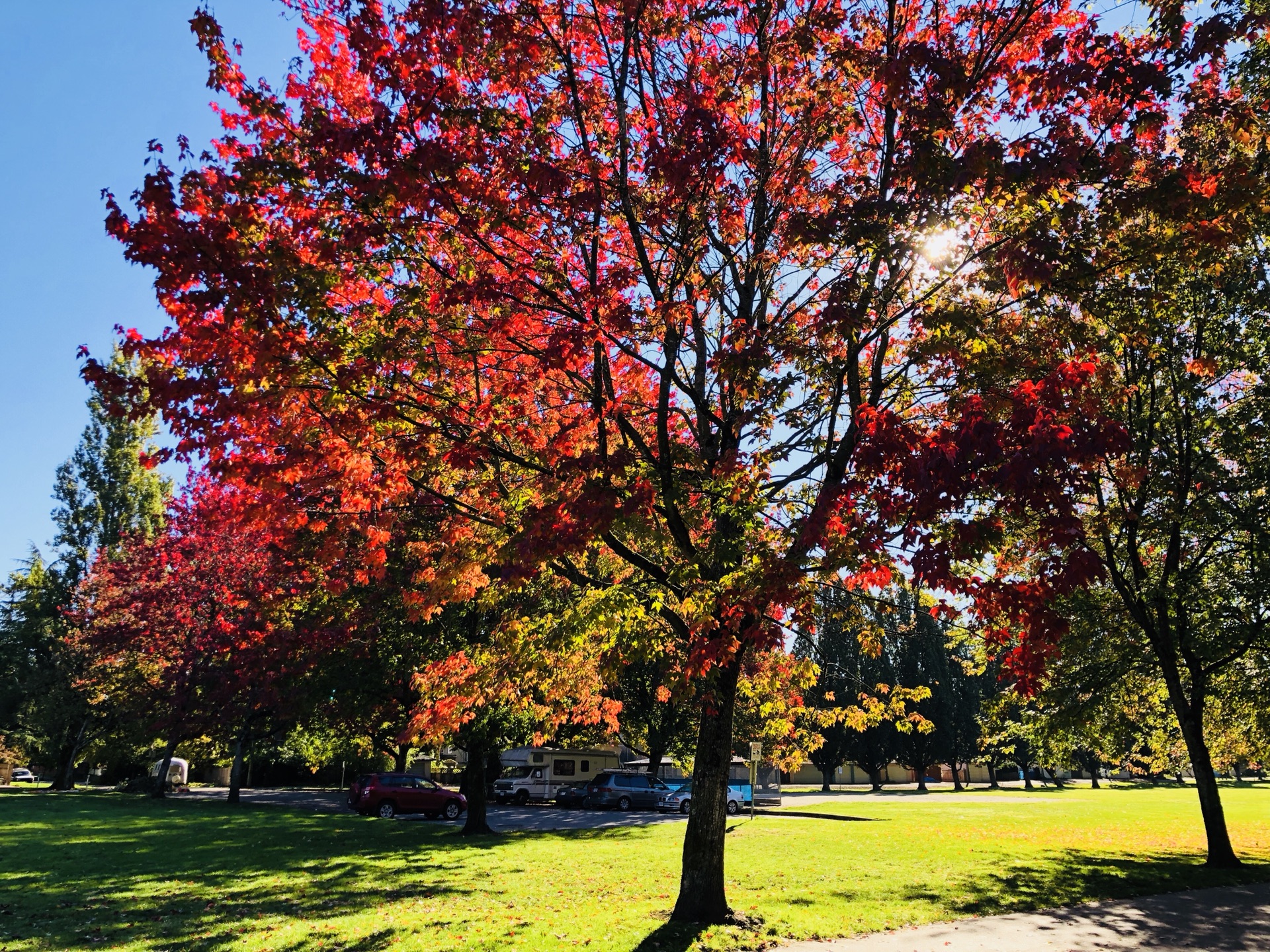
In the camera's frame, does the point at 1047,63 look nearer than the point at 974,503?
No

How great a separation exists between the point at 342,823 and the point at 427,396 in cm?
1826

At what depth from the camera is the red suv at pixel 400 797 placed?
25.8 metres

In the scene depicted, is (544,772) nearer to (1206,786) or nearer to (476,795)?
(476,795)

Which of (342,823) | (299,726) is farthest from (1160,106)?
(299,726)

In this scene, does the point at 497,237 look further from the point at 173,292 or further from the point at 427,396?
the point at 173,292

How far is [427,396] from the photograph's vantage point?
831cm

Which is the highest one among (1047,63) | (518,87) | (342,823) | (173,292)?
(518,87)

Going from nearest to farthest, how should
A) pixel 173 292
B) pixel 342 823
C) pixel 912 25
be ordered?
pixel 173 292, pixel 912 25, pixel 342 823

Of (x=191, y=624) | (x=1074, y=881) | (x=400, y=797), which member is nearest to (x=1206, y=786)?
(x=1074, y=881)

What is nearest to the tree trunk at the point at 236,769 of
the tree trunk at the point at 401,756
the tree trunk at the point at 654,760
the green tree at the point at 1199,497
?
the tree trunk at the point at 401,756

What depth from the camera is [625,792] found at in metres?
34.1

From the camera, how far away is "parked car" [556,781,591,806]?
121 feet

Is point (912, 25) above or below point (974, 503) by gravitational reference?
above

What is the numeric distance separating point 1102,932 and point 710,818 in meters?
4.58
